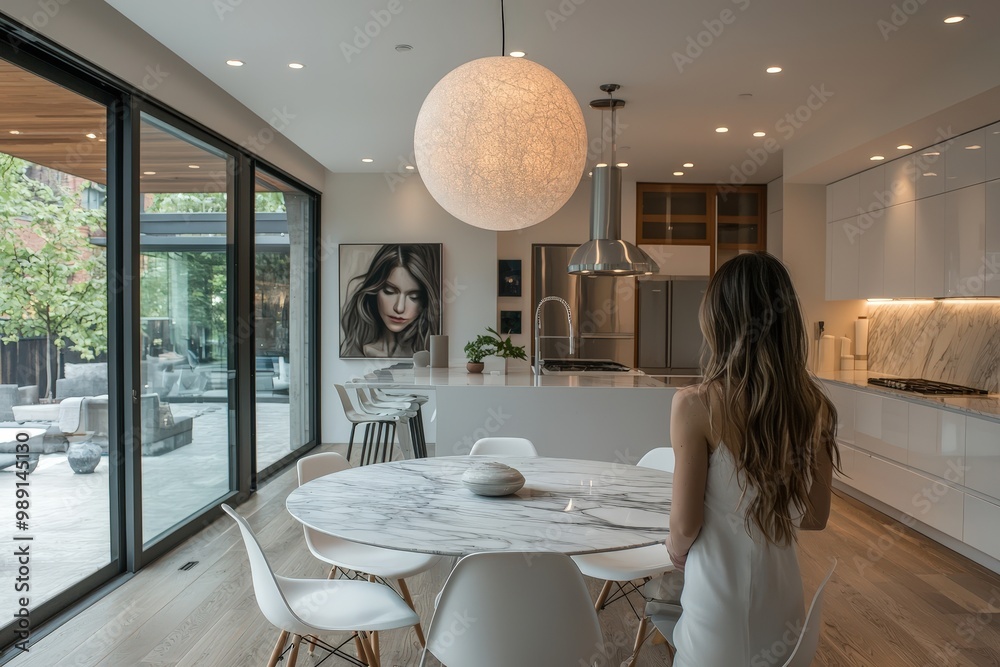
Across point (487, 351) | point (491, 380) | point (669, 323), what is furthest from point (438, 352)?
point (669, 323)

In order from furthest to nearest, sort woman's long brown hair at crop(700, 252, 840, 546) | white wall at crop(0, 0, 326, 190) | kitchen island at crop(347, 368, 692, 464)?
kitchen island at crop(347, 368, 692, 464)
white wall at crop(0, 0, 326, 190)
woman's long brown hair at crop(700, 252, 840, 546)

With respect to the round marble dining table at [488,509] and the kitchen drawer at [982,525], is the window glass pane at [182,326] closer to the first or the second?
the round marble dining table at [488,509]

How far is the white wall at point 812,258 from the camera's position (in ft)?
20.4

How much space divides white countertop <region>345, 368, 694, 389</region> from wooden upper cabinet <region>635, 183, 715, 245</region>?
8.58 feet

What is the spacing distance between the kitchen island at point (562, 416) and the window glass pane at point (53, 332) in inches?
65.6

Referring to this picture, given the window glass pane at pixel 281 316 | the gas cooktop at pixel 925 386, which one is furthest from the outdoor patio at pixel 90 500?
the gas cooktop at pixel 925 386

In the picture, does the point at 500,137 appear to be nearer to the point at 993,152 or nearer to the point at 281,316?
the point at 993,152

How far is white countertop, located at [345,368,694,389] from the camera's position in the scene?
14.9 feet

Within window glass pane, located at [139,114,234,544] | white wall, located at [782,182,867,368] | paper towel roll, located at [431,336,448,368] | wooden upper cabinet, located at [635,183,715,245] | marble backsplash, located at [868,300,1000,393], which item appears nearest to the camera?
window glass pane, located at [139,114,234,544]

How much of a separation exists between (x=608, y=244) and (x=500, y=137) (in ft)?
9.44

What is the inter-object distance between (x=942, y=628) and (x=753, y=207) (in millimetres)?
5011

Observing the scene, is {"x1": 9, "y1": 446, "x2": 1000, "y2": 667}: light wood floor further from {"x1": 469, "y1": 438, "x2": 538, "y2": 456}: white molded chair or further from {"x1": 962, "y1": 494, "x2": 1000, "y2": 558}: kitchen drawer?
{"x1": 469, "y1": 438, "x2": 538, "y2": 456}: white molded chair

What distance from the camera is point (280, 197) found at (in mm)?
6246

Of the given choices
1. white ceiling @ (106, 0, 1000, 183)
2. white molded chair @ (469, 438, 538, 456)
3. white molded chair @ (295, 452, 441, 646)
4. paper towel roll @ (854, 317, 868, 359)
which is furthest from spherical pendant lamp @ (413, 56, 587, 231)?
paper towel roll @ (854, 317, 868, 359)
